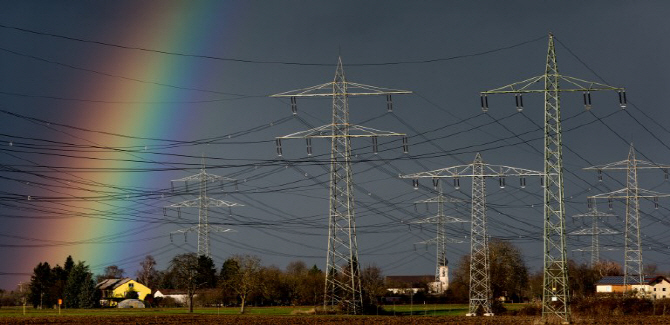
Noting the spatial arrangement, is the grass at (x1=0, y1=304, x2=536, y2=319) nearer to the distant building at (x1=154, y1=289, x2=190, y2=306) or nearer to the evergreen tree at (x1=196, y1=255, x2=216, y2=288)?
the evergreen tree at (x1=196, y1=255, x2=216, y2=288)

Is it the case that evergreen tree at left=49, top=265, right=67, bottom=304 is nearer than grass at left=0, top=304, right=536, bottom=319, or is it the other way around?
grass at left=0, top=304, right=536, bottom=319

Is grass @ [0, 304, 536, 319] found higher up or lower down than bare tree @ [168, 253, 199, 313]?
lower down

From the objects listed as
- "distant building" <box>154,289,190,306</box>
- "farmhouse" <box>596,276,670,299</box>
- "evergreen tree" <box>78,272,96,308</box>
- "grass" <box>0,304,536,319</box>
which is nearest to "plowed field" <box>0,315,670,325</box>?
"grass" <box>0,304,536,319</box>

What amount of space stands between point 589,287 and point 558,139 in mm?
125172

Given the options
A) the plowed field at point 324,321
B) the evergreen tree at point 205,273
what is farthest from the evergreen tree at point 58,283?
the plowed field at point 324,321

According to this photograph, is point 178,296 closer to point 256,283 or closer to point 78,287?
point 78,287

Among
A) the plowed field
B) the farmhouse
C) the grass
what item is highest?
the farmhouse

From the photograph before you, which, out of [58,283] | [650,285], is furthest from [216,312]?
[650,285]

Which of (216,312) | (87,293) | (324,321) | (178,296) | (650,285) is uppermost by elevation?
(650,285)

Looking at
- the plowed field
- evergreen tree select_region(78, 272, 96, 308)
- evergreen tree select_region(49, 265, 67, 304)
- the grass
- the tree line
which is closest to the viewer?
the plowed field

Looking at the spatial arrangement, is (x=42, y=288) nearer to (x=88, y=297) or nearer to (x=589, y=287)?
(x=88, y=297)

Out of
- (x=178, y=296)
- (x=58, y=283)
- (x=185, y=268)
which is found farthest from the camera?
(x=178, y=296)

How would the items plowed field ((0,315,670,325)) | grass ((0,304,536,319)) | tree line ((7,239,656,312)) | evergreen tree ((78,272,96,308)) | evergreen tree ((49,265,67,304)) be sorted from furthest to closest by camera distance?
evergreen tree ((49,265,67,304)) < evergreen tree ((78,272,96,308)) < tree line ((7,239,656,312)) < grass ((0,304,536,319)) < plowed field ((0,315,670,325))

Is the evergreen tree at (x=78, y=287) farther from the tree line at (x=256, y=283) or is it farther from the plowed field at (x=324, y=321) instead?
the plowed field at (x=324, y=321)
